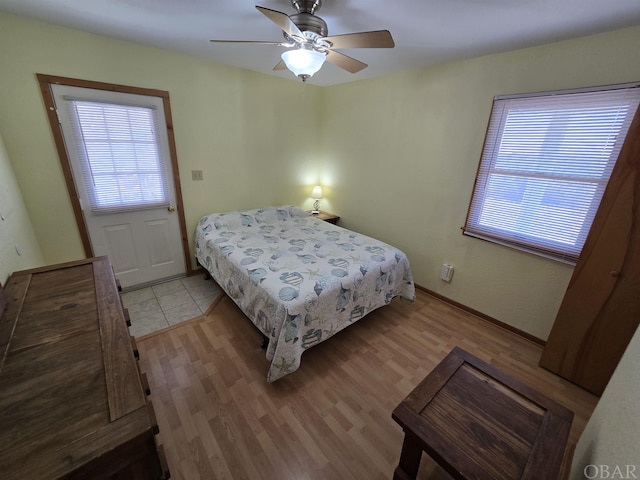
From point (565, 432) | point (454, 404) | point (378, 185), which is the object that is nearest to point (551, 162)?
point (378, 185)

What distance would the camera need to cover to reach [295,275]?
1.89m

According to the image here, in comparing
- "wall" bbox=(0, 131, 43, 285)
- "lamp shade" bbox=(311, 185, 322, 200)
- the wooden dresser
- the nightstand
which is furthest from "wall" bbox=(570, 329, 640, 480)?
"lamp shade" bbox=(311, 185, 322, 200)

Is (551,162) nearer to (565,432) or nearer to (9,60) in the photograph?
(565,432)

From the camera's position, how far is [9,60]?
1.84 meters

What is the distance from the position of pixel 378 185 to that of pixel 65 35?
3.07m

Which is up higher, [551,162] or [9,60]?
[9,60]

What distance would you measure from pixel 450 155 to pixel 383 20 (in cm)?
131

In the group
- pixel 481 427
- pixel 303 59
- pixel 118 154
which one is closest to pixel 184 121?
pixel 118 154

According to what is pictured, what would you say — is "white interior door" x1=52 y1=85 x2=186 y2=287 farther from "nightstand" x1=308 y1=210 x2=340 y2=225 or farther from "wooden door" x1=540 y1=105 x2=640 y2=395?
"wooden door" x1=540 y1=105 x2=640 y2=395

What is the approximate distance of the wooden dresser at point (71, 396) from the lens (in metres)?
0.62

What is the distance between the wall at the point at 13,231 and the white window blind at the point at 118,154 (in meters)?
0.44

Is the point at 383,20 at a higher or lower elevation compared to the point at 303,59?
higher

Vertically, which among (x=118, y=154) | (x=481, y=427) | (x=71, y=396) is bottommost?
(x=481, y=427)

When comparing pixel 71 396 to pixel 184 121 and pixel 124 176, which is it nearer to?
pixel 124 176
